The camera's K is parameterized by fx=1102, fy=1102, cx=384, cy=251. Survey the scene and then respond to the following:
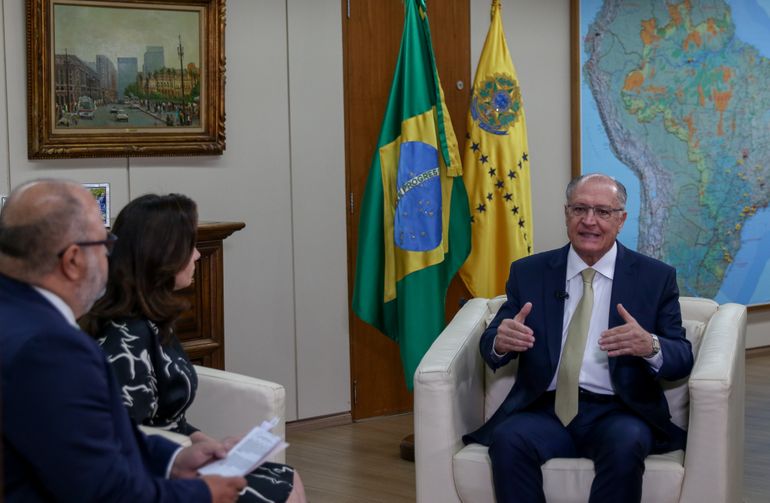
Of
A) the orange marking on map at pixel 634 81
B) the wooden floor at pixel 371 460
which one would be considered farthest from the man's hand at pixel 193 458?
the orange marking on map at pixel 634 81

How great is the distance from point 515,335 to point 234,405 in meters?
0.96

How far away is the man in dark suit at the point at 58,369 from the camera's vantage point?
6.47 feet

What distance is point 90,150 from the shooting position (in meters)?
4.96

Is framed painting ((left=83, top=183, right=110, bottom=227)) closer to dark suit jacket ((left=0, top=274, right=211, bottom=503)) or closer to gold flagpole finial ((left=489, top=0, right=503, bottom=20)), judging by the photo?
gold flagpole finial ((left=489, top=0, right=503, bottom=20))

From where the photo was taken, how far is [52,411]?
198cm

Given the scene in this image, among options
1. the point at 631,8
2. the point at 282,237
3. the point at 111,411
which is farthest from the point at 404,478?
the point at 631,8

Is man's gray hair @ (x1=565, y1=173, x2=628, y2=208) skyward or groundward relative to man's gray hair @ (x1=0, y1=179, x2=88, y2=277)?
skyward

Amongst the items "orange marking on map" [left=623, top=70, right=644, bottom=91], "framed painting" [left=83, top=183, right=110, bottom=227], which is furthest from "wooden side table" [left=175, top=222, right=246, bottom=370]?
"orange marking on map" [left=623, top=70, right=644, bottom=91]

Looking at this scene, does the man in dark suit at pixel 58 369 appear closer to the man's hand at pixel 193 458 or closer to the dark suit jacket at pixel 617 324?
the man's hand at pixel 193 458

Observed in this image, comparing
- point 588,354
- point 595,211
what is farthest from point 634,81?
point 588,354

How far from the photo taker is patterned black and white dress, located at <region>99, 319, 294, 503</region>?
2881 millimetres

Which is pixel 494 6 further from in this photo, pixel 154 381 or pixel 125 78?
pixel 154 381

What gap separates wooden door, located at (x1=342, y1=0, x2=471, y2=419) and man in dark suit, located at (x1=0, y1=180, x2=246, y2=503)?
3592mm

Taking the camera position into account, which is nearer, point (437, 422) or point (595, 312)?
point (437, 422)
